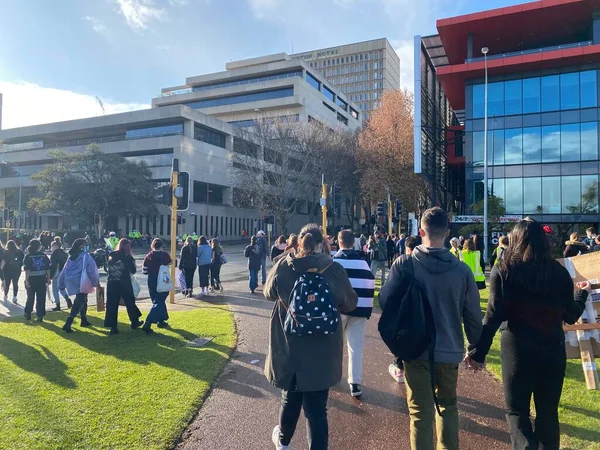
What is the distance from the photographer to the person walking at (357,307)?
4.71m

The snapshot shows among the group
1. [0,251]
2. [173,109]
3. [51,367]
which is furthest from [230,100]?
[51,367]

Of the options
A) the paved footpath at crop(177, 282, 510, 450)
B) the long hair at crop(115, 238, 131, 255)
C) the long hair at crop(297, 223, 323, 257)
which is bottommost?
the paved footpath at crop(177, 282, 510, 450)

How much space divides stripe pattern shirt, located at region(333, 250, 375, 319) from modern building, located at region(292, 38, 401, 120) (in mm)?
103971

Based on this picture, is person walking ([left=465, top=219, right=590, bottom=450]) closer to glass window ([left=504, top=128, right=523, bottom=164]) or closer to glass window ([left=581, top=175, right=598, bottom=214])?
glass window ([left=581, top=175, right=598, bottom=214])

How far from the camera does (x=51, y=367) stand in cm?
559

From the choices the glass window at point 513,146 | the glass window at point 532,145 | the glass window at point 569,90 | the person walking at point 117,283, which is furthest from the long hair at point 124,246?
the glass window at point 569,90

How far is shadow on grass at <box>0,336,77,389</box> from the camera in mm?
5168

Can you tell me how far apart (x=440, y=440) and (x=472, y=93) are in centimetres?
3556

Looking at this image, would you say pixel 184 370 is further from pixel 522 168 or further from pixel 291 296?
pixel 522 168

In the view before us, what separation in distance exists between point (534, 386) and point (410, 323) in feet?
3.06

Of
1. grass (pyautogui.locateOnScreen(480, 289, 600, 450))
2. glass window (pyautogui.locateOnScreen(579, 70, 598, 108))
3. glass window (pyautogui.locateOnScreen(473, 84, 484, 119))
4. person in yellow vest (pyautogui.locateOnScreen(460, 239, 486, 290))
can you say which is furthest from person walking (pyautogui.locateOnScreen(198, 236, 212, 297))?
glass window (pyautogui.locateOnScreen(579, 70, 598, 108))

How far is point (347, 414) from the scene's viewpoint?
4199 mm

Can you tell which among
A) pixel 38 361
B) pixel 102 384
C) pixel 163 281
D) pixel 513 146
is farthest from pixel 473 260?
pixel 513 146

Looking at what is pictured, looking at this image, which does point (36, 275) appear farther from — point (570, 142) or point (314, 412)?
point (570, 142)
